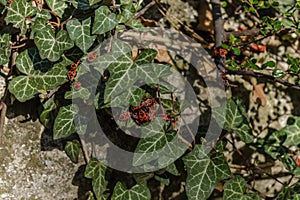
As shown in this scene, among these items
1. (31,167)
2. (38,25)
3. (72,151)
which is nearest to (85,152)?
(72,151)

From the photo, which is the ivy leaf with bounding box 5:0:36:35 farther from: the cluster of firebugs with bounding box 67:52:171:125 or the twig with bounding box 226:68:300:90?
the twig with bounding box 226:68:300:90

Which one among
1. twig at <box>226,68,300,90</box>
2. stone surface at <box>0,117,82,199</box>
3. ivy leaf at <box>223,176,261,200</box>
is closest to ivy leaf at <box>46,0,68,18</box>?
stone surface at <box>0,117,82,199</box>

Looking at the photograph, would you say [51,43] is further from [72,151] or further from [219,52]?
[219,52]

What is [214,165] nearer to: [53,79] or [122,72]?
[122,72]

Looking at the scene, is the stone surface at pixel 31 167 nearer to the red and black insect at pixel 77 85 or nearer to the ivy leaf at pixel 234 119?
the red and black insect at pixel 77 85

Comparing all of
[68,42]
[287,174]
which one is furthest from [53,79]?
[287,174]

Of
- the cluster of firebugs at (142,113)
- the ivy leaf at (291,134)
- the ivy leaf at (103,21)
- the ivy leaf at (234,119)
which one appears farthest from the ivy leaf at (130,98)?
the ivy leaf at (291,134)
